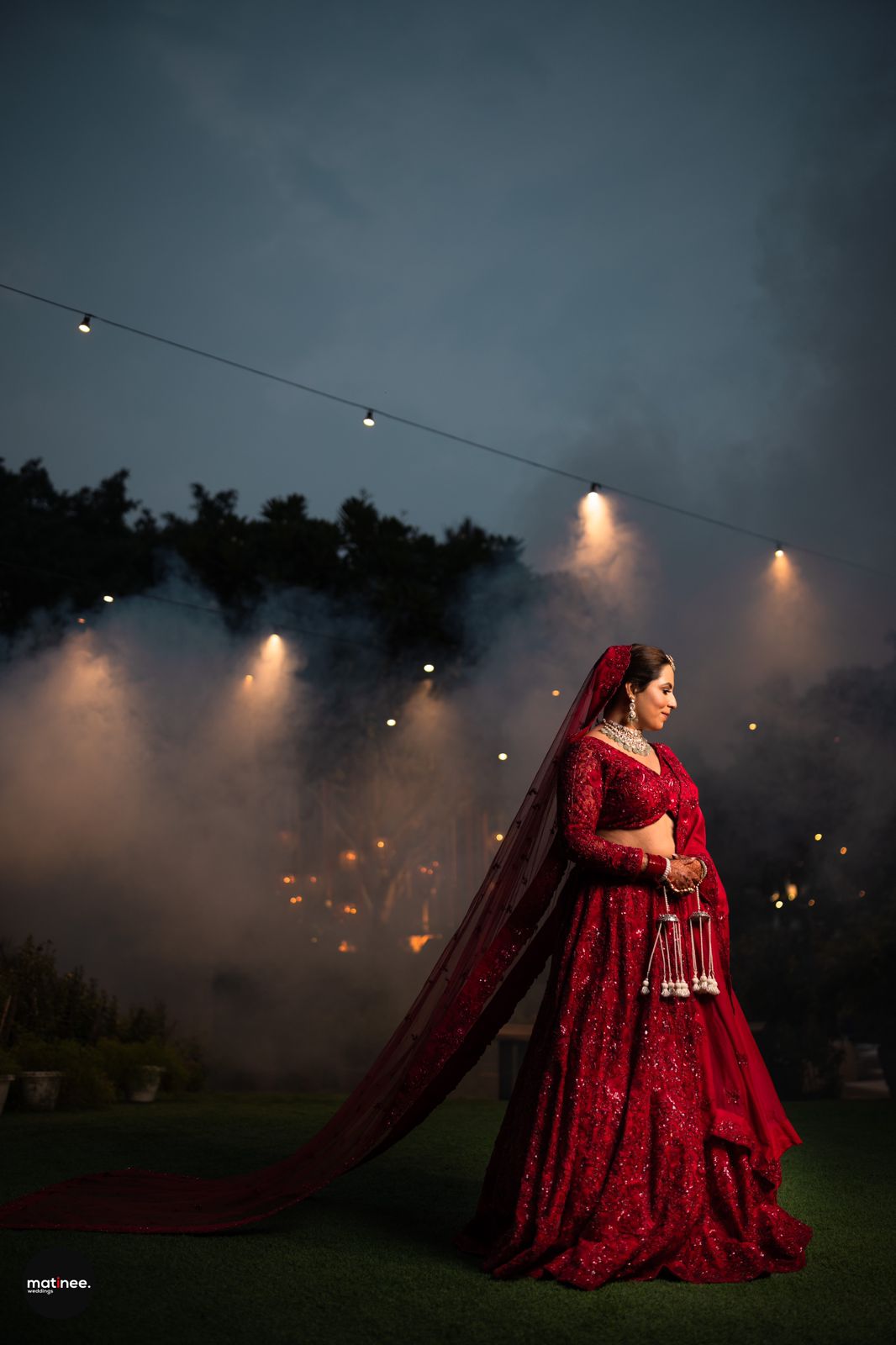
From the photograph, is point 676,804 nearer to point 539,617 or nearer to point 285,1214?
point 285,1214

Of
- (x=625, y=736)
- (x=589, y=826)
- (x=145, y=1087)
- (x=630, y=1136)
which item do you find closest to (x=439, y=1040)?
(x=630, y=1136)

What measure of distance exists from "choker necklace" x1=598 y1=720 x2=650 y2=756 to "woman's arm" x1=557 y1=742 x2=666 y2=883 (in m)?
0.12

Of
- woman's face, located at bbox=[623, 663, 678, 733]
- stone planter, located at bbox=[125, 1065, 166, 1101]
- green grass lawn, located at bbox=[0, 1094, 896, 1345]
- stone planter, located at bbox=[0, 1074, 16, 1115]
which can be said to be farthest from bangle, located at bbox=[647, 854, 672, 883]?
stone planter, located at bbox=[125, 1065, 166, 1101]

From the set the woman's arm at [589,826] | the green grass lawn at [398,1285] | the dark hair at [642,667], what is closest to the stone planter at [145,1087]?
the green grass lawn at [398,1285]

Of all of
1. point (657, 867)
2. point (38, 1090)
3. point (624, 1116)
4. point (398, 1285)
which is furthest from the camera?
point (38, 1090)

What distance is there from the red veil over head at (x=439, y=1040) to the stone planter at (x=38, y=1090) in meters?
3.58

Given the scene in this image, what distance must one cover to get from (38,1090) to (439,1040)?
474 cm

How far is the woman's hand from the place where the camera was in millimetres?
2932

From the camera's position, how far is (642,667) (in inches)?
125

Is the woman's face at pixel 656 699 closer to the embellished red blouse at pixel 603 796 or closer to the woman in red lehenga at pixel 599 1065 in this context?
the woman in red lehenga at pixel 599 1065

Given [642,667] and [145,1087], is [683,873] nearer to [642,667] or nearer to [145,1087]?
[642,667]

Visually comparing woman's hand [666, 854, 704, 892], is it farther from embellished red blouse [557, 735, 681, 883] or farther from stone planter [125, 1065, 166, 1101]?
stone planter [125, 1065, 166, 1101]

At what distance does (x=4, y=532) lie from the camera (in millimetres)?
13289

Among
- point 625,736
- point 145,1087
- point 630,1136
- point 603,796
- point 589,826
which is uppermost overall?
point 625,736
